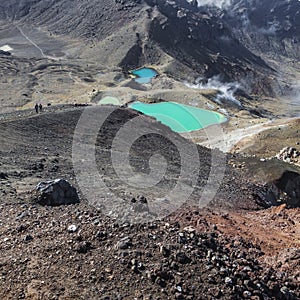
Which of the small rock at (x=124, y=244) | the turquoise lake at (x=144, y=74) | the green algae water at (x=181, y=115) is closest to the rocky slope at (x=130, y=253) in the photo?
the small rock at (x=124, y=244)

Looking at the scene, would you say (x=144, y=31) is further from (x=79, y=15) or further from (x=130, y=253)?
Result: (x=130, y=253)

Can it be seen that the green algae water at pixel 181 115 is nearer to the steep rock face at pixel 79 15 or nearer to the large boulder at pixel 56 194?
the large boulder at pixel 56 194

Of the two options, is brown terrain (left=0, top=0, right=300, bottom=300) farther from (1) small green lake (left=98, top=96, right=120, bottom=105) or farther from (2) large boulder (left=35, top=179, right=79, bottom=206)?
(1) small green lake (left=98, top=96, right=120, bottom=105)

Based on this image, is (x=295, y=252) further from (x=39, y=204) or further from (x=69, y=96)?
(x=69, y=96)

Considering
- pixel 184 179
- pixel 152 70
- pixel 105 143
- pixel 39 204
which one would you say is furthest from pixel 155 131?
pixel 152 70

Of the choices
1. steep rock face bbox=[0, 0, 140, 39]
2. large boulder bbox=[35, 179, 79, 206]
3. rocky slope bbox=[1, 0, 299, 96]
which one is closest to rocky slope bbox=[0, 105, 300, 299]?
large boulder bbox=[35, 179, 79, 206]
